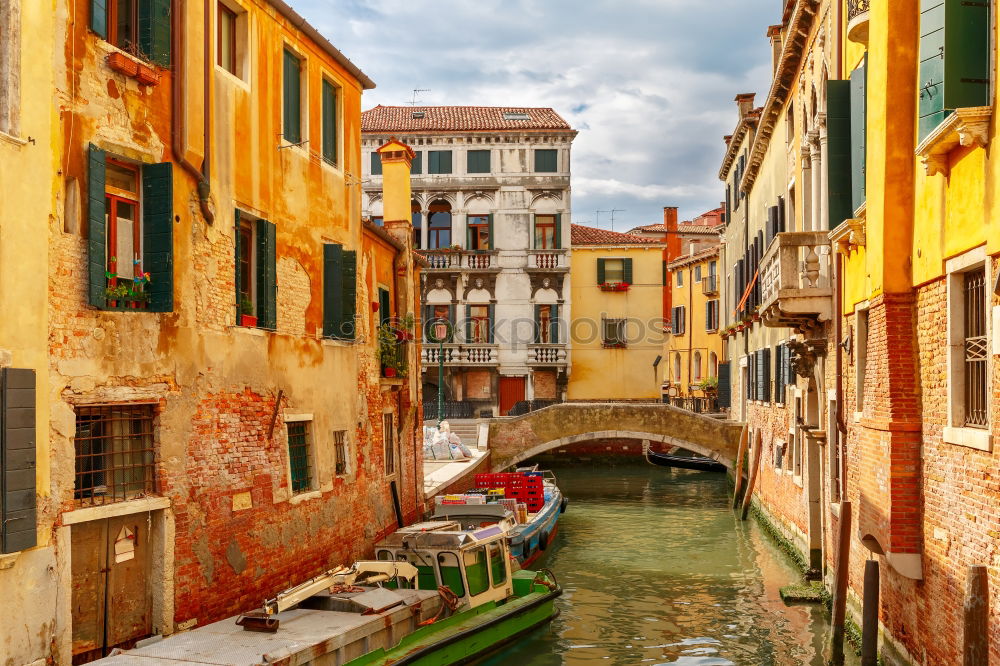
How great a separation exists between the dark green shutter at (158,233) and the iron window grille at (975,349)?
6329 mm

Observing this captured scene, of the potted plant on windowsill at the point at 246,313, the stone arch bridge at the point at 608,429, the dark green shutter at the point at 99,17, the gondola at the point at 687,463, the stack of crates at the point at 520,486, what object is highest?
the dark green shutter at the point at 99,17

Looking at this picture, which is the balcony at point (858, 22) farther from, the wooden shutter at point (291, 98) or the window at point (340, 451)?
the window at point (340, 451)

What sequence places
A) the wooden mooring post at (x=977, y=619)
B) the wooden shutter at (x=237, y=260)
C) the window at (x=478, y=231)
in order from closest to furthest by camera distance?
the wooden mooring post at (x=977, y=619), the wooden shutter at (x=237, y=260), the window at (x=478, y=231)

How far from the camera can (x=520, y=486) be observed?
18.3 metres

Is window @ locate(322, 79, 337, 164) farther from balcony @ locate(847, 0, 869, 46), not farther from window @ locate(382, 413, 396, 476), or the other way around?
balcony @ locate(847, 0, 869, 46)

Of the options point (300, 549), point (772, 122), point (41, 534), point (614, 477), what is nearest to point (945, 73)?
point (41, 534)

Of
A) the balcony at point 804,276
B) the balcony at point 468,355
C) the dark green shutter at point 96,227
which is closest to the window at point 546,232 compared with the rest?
the balcony at point 468,355

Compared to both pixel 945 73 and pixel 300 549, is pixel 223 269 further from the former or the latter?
pixel 945 73

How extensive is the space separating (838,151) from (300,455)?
6.85 metres

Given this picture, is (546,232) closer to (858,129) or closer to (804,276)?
(804,276)

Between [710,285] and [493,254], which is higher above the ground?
[493,254]

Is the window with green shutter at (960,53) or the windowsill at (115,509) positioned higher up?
the window with green shutter at (960,53)

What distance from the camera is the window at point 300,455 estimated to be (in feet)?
36.8

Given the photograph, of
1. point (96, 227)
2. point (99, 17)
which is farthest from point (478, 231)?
point (96, 227)
